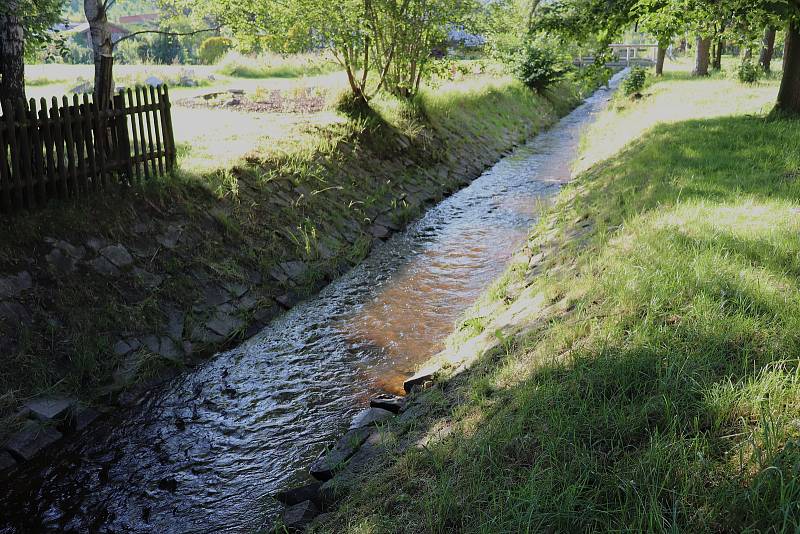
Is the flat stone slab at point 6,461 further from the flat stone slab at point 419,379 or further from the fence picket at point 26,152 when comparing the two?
the flat stone slab at point 419,379

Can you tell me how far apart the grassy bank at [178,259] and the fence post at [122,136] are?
316mm

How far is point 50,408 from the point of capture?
19.3 feet

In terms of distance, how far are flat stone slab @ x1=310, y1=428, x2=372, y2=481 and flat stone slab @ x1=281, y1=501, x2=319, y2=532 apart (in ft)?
1.40

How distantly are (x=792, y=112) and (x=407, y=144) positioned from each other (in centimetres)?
748

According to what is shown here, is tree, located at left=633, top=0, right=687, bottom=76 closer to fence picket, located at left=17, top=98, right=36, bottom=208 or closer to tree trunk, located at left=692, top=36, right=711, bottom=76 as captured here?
fence picket, located at left=17, top=98, right=36, bottom=208

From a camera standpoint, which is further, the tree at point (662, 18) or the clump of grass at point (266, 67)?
the clump of grass at point (266, 67)

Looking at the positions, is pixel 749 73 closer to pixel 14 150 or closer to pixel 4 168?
pixel 14 150

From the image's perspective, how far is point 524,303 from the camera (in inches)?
262

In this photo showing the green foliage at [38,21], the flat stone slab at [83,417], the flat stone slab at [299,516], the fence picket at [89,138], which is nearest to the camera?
the flat stone slab at [299,516]

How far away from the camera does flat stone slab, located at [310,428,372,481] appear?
492 cm

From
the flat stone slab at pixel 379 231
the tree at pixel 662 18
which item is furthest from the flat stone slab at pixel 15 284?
the tree at pixel 662 18

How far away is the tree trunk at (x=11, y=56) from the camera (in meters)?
7.83

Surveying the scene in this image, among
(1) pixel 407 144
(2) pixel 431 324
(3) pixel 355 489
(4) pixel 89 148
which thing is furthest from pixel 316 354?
(1) pixel 407 144

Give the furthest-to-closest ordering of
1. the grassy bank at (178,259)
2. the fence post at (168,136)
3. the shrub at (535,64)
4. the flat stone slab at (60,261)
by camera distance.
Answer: the shrub at (535,64), the fence post at (168,136), the flat stone slab at (60,261), the grassy bank at (178,259)
